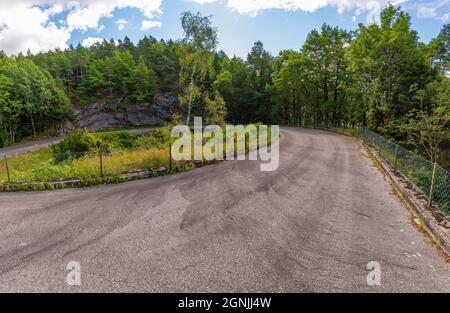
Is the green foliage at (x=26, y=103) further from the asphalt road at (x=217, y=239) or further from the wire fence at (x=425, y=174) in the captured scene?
the wire fence at (x=425, y=174)

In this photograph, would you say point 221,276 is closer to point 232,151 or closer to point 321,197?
point 321,197

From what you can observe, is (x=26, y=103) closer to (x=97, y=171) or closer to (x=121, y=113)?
(x=121, y=113)

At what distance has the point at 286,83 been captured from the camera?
42.9 m

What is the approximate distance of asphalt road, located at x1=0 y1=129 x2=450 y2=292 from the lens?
4324 millimetres

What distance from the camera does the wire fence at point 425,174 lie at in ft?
23.3

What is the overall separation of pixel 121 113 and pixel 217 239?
174 ft

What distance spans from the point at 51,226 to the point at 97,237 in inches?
64.7

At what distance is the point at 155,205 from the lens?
25.5 feet

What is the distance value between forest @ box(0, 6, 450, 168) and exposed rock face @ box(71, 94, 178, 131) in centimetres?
206

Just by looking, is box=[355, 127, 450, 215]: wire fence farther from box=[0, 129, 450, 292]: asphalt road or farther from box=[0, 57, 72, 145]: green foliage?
box=[0, 57, 72, 145]: green foliage

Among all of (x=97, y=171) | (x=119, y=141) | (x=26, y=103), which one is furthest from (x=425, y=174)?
(x=26, y=103)

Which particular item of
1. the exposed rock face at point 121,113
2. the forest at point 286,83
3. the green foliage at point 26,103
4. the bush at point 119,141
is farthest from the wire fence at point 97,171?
the exposed rock face at point 121,113

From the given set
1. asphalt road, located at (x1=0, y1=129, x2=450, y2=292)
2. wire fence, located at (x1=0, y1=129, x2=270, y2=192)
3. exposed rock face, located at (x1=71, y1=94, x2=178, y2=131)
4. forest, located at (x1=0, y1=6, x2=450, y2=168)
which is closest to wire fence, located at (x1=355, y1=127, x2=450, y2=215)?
asphalt road, located at (x1=0, y1=129, x2=450, y2=292)
